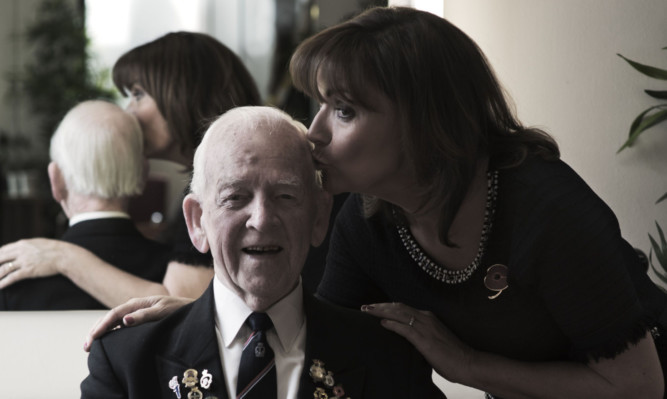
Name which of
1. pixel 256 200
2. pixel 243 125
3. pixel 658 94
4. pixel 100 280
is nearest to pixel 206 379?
pixel 256 200

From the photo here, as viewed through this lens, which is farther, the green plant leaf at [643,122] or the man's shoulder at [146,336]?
the green plant leaf at [643,122]

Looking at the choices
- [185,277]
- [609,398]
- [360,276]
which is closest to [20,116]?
[185,277]

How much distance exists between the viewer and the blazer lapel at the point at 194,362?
1.45 m

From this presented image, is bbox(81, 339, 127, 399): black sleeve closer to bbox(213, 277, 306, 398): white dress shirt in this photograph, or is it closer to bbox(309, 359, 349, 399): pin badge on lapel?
bbox(213, 277, 306, 398): white dress shirt

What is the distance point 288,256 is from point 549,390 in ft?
2.14

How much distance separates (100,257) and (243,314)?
1.08 metres

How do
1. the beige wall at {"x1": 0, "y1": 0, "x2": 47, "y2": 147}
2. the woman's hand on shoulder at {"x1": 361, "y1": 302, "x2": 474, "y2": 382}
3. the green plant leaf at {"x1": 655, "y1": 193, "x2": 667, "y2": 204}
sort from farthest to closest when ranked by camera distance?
the green plant leaf at {"x1": 655, "y1": 193, "x2": 667, "y2": 204}
the beige wall at {"x1": 0, "y1": 0, "x2": 47, "y2": 147}
the woman's hand on shoulder at {"x1": 361, "y1": 302, "x2": 474, "y2": 382}

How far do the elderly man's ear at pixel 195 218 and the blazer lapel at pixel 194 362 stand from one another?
12 cm

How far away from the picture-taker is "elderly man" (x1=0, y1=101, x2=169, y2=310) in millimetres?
2395

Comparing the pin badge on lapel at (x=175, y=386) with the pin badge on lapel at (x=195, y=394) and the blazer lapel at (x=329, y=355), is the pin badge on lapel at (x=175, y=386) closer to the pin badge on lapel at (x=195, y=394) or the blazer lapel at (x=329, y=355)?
the pin badge on lapel at (x=195, y=394)

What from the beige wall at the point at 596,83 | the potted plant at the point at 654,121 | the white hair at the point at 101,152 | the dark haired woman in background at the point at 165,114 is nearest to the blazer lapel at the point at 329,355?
the dark haired woman in background at the point at 165,114

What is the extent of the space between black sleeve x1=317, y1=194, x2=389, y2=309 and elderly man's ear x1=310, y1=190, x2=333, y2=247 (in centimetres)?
32

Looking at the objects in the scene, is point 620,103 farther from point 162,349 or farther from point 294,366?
point 162,349

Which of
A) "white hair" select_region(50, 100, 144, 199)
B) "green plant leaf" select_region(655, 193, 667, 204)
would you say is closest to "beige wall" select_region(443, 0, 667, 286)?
"green plant leaf" select_region(655, 193, 667, 204)
